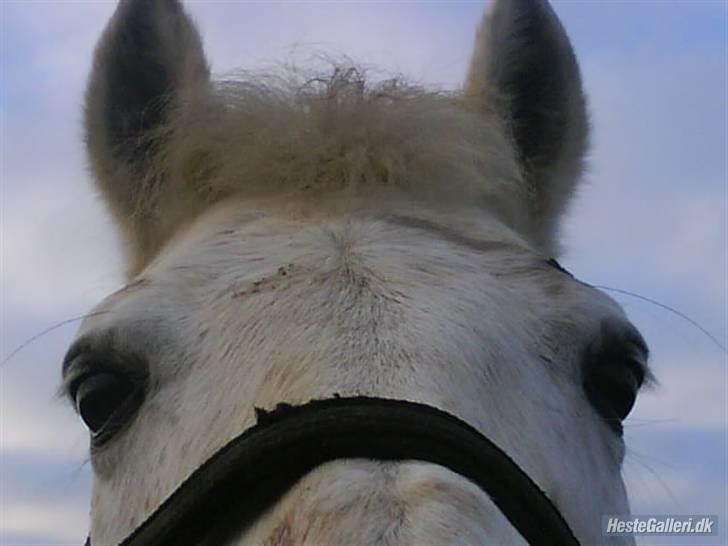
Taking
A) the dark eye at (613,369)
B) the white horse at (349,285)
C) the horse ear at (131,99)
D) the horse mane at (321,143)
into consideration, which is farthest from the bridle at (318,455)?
the horse ear at (131,99)

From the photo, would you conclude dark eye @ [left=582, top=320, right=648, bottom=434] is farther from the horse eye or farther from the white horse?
the horse eye

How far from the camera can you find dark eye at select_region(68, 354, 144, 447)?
8.54 feet

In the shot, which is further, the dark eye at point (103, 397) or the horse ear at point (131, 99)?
the horse ear at point (131, 99)

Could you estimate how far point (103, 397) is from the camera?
8.71 feet

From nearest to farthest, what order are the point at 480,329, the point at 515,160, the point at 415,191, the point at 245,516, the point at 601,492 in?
the point at 245,516 < the point at 480,329 < the point at 601,492 < the point at 415,191 < the point at 515,160

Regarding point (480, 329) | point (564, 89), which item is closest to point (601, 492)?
point (480, 329)

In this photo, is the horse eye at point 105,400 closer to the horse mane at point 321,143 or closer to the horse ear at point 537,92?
the horse mane at point 321,143

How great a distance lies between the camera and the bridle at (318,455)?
209 centimetres

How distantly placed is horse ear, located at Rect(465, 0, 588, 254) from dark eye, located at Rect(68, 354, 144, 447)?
1.67m

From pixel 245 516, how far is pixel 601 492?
1.06m

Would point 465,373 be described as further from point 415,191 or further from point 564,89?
point 564,89

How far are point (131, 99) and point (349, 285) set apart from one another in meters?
1.53

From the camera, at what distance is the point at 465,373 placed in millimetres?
Answer: 2295

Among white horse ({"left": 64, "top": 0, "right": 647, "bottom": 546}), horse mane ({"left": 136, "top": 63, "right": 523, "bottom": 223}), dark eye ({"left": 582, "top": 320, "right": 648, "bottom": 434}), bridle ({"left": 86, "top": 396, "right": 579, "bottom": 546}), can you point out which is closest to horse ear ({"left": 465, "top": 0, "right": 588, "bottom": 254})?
white horse ({"left": 64, "top": 0, "right": 647, "bottom": 546})
